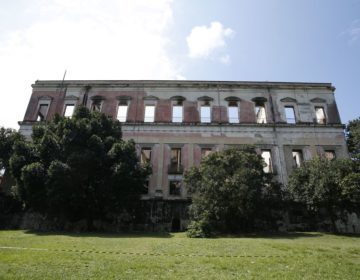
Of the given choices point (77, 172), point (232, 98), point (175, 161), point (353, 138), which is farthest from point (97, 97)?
point (353, 138)

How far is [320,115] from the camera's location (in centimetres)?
2581

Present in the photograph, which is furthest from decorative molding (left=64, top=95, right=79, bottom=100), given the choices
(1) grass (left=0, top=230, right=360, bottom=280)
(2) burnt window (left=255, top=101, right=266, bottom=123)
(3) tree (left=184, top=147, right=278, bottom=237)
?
(1) grass (left=0, top=230, right=360, bottom=280)

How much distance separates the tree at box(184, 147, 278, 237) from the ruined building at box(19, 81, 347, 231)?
4.77 meters

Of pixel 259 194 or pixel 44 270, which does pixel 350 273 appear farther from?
pixel 259 194

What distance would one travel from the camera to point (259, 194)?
16.8 meters

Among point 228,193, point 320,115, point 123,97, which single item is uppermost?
point 123,97

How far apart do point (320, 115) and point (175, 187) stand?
16.1 m

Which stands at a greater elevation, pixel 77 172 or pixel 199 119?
pixel 199 119

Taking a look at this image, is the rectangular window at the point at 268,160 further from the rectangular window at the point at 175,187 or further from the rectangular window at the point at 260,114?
the rectangular window at the point at 175,187

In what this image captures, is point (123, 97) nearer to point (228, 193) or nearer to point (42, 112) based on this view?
point (42, 112)

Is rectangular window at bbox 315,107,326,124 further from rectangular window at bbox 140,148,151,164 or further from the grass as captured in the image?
the grass

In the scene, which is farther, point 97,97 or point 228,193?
point 97,97

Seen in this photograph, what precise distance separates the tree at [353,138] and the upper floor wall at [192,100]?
1666 mm

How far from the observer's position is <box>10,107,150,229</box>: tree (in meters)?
16.2
